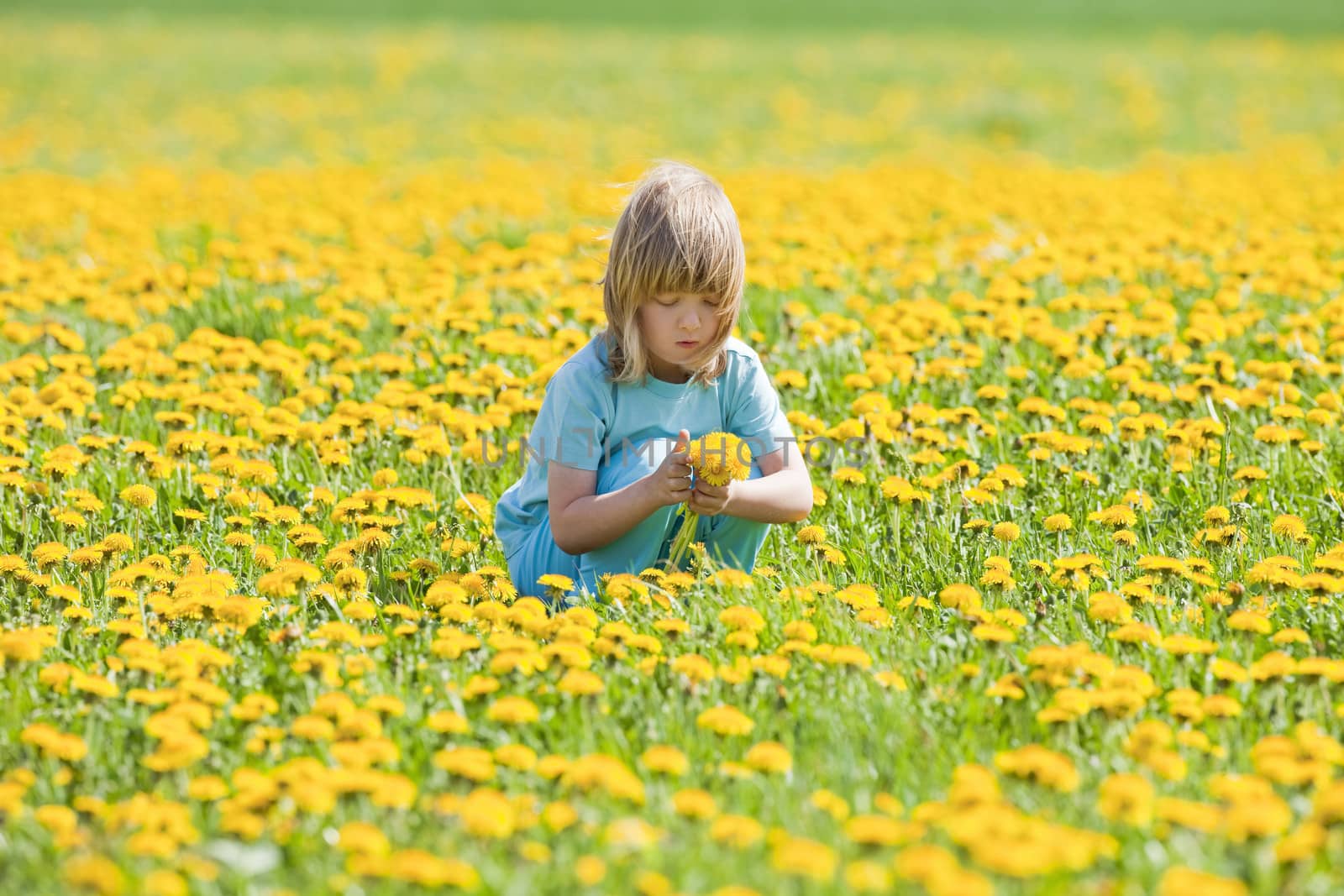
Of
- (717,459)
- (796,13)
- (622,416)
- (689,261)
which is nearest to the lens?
(717,459)

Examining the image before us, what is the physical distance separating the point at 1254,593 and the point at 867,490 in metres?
1.14

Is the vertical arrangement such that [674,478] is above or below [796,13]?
below

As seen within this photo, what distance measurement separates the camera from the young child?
9.80 feet

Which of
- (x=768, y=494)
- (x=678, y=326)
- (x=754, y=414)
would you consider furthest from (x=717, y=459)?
(x=754, y=414)

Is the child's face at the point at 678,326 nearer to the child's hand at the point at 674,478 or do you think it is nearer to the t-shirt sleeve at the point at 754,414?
the t-shirt sleeve at the point at 754,414

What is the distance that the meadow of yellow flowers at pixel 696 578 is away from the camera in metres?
1.99

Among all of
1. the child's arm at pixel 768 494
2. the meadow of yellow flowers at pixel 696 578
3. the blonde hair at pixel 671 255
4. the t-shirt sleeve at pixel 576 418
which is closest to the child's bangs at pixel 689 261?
the blonde hair at pixel 671 255

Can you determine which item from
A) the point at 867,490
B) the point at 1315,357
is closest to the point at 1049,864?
the point at 867,490

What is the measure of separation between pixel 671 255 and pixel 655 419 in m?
0.46

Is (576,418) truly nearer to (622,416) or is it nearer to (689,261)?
(622,416)

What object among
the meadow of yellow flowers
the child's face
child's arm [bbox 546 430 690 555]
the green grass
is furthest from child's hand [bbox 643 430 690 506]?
the green grass

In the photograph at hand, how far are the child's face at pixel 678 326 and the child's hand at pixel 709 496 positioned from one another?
37 centimetres

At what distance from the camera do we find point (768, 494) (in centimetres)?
306

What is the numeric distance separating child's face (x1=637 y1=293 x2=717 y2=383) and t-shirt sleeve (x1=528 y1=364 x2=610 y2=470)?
6.7 inches
